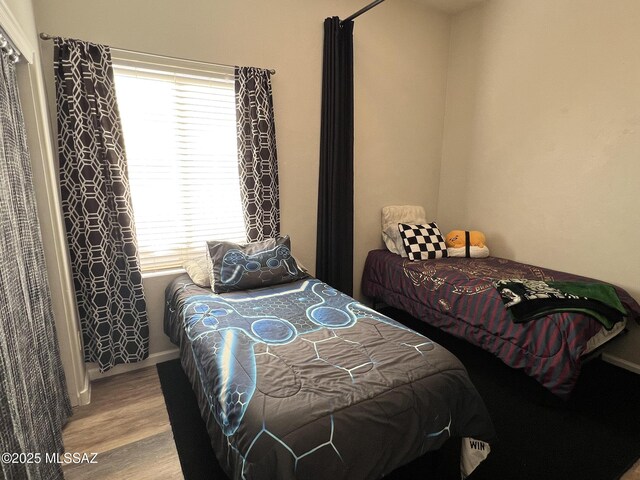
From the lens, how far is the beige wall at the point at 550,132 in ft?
7.41

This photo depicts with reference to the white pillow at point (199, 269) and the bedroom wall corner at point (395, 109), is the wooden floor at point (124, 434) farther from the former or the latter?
the bedroom wall corner at point (395, 109)

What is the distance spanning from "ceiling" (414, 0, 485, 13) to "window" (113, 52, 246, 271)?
209 centimetres

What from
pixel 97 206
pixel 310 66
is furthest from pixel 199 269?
pixel 310 66

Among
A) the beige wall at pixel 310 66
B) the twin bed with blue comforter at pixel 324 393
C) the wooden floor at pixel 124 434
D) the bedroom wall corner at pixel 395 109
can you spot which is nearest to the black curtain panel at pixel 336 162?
the beige wall at pixel 310 66

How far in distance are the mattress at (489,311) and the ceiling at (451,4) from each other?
92.3 inches

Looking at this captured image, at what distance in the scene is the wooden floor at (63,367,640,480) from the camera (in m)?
1.50

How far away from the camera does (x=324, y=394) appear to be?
116cm

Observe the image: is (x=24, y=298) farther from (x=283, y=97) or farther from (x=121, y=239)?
(x=283, y=97)

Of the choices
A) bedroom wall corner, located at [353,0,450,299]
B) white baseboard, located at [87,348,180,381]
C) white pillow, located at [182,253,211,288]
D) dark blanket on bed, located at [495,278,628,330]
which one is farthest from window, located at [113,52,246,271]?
dark blanket on bed, located at [495,278,628,330]

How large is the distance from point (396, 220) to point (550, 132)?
1.42m

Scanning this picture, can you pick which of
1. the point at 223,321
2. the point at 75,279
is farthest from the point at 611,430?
the point at 75,279

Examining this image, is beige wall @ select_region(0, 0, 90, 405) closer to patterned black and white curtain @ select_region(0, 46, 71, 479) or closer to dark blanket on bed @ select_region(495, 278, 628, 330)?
patterned black and white curtain @ select_region(0, 46, 71, 479)

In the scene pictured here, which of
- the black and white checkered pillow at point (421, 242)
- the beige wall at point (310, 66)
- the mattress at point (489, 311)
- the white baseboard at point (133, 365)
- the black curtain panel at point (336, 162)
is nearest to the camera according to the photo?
the mattress at point (489, 311)

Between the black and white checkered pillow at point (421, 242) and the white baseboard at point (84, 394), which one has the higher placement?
the black and white checkered pillow at point (421, 242)
